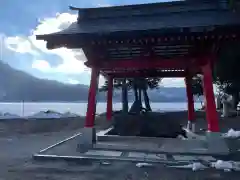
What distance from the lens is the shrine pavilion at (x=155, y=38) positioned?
8922 millimetres

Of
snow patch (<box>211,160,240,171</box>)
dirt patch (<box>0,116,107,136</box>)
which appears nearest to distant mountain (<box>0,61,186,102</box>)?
dirt patch (<box>0,116,107,136</box>)

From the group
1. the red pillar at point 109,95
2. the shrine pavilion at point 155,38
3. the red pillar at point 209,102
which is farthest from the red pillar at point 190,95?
the red pillar at point 209,102

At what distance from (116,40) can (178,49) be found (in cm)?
292

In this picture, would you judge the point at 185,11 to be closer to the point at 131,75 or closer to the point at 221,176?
the point at 131,75

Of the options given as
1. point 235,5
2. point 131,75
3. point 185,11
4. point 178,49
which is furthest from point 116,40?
point 131,75

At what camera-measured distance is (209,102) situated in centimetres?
980

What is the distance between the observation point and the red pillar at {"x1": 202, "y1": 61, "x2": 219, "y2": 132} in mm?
9688

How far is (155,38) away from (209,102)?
9.58 ft

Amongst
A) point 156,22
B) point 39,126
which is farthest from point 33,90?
point 156,22

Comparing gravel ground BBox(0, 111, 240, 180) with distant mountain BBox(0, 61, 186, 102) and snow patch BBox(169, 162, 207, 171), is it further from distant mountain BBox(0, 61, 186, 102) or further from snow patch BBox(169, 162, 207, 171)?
distant mountain BBox(0, 61, 186, 102)

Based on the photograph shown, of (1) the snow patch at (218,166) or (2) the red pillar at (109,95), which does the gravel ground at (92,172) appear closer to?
(1) the snow patch at (218,166)

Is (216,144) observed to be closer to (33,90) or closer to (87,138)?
(87,138)

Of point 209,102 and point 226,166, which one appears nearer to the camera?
point 226,166

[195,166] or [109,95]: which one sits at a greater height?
[109,95]
